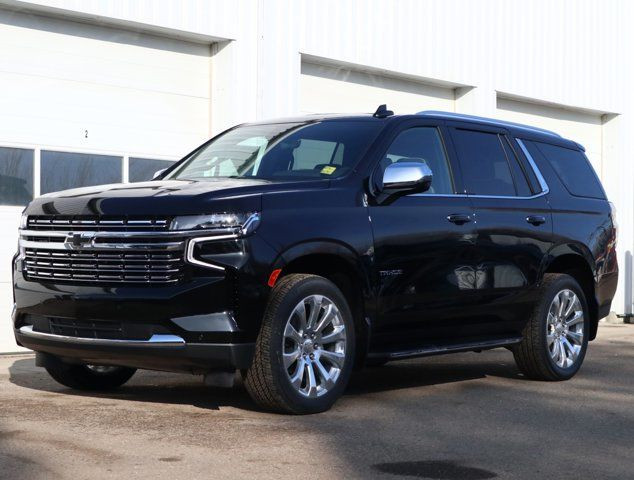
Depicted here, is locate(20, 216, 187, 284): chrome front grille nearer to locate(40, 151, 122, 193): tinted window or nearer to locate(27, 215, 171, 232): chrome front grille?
locate(27, 215, 171, 232): chrome front grille

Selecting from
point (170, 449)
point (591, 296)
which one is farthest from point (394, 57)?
point (170, 449)

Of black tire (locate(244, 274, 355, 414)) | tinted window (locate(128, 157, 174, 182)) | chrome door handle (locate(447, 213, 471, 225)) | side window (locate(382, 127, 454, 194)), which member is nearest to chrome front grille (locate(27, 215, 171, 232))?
black tire (locate(244, 274, 355, 414))

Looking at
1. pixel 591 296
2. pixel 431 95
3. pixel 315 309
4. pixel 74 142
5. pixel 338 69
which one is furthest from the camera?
pixel 431 95

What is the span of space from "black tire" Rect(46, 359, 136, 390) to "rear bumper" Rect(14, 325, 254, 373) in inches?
36.2

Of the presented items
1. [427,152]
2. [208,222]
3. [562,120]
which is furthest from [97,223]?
[562,120]

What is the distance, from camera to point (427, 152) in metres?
8.23

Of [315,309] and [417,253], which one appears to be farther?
[417,253]

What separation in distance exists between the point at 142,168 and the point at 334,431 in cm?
662

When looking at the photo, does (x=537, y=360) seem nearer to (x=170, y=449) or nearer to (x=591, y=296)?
(x=591, y=296)

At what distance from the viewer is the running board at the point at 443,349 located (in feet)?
24.8

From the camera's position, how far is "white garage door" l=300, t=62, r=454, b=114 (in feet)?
47.4

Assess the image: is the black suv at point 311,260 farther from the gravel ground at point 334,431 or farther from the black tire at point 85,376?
the gravel ground at point 334,431

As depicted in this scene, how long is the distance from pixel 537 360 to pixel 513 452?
3.05m

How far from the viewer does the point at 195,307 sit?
6.53 m
